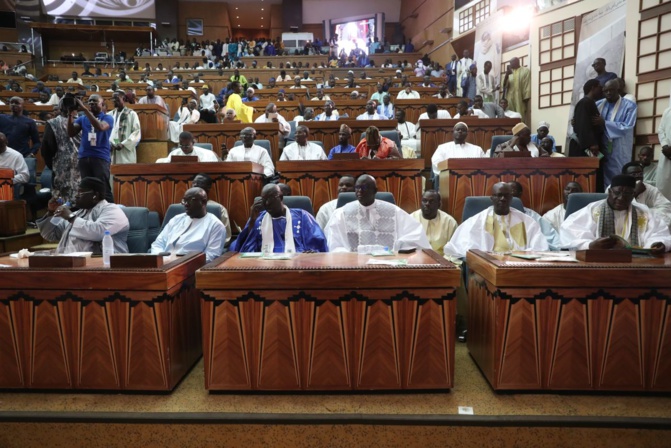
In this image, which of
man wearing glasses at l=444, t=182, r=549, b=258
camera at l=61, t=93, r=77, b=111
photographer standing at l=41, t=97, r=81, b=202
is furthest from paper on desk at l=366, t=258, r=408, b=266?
photographer standing at l=41, t=97, r=81, b=202

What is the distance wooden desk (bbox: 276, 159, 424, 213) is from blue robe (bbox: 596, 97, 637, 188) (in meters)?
2.86

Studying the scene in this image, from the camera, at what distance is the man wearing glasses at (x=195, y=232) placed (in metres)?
4.00

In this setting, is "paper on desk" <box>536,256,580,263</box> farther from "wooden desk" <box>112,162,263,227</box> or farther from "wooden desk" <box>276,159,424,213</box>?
"wooden desk" <box>112,162,263,227</box>

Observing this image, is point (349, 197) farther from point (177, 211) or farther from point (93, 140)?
point (93, 140)

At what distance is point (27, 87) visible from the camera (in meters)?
13.1

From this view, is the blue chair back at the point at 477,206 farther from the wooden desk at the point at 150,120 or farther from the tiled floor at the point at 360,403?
the wooden desk at the point at 150,120

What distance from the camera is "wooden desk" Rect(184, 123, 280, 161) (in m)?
7.55

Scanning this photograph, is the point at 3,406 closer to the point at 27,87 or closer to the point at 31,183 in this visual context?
the point at 31,183

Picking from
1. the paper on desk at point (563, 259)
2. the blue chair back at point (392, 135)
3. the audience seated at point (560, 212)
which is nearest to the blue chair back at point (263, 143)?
the blue chair back at point (392, 135)

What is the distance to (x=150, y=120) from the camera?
26.3 feet

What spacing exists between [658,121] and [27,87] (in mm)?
14172

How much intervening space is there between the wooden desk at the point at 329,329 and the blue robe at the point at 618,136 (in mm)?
4850

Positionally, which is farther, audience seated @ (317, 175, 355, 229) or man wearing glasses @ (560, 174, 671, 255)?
audience seated @ (317, 175, 355, 229)

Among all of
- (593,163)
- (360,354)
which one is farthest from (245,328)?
(593,163)
